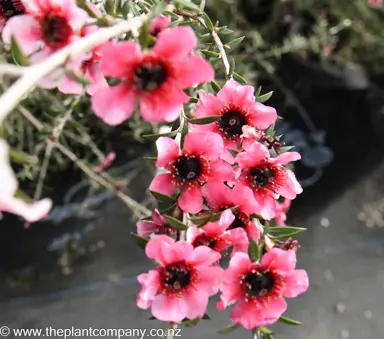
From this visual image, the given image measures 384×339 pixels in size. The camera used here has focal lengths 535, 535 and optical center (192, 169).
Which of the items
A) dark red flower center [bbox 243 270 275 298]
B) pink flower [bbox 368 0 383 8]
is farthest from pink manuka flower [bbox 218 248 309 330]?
pink flower [bbox 368 0 383 8]

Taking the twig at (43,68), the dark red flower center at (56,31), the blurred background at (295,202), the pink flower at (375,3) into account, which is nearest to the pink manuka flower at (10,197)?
the twig at (43,68)

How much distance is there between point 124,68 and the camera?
0.26 m

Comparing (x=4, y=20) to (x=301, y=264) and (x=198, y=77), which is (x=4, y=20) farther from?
(x=301, y=264)

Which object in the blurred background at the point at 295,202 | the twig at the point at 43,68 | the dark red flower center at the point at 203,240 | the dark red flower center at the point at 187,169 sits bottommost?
the blurred background at the point at 295,202

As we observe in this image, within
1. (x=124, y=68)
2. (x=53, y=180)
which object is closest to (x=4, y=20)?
(x=124, y=68)

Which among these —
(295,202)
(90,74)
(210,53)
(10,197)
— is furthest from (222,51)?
(295,202)

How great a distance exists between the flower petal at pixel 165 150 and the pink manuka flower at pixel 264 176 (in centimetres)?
4

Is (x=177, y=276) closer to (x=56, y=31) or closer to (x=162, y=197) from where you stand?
(x=162, y=197)

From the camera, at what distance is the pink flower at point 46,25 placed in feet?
1.00

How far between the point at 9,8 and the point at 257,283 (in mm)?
243

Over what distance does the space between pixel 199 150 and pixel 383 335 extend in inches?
26.2

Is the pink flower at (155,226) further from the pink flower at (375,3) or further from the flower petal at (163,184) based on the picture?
the pink flower at (375,3)

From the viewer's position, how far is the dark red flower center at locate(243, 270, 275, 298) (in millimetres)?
343

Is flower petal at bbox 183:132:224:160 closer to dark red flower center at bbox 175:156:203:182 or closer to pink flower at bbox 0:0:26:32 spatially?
dark red flower center at bbox 175:156:203:182
